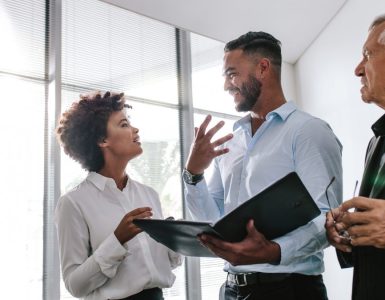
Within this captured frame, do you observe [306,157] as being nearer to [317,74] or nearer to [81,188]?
[81,188]

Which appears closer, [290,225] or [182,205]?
[290,225]

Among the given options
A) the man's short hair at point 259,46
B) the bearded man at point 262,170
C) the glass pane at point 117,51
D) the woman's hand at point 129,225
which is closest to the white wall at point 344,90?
the glass pane at point 117,51

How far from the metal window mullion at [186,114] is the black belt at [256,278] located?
8.60 feet

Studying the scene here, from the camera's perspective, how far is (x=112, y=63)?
386 centimetres

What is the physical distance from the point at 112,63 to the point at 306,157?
268 cm

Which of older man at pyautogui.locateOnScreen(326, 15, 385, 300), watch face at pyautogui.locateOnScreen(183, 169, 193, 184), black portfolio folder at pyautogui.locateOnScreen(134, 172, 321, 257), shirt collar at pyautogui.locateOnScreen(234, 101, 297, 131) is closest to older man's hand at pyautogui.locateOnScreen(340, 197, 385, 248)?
older man at pyautogui.locateOnScreen(326, 15, 385, 300)

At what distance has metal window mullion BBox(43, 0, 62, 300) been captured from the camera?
3053 millimetres

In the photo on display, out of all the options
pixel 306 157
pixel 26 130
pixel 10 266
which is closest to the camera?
pixel 306 157

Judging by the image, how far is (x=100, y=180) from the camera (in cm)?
189

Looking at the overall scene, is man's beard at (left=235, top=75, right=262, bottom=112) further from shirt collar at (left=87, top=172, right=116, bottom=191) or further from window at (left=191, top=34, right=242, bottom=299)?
window at (left=191, top=34, right=242, bottom=299)

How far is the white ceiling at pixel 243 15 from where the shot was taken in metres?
3.98

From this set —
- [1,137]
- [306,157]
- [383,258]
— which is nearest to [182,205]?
[1,137]

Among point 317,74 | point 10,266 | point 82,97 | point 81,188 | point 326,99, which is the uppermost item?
point 317,74

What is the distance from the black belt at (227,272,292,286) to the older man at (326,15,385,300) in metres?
0.22
